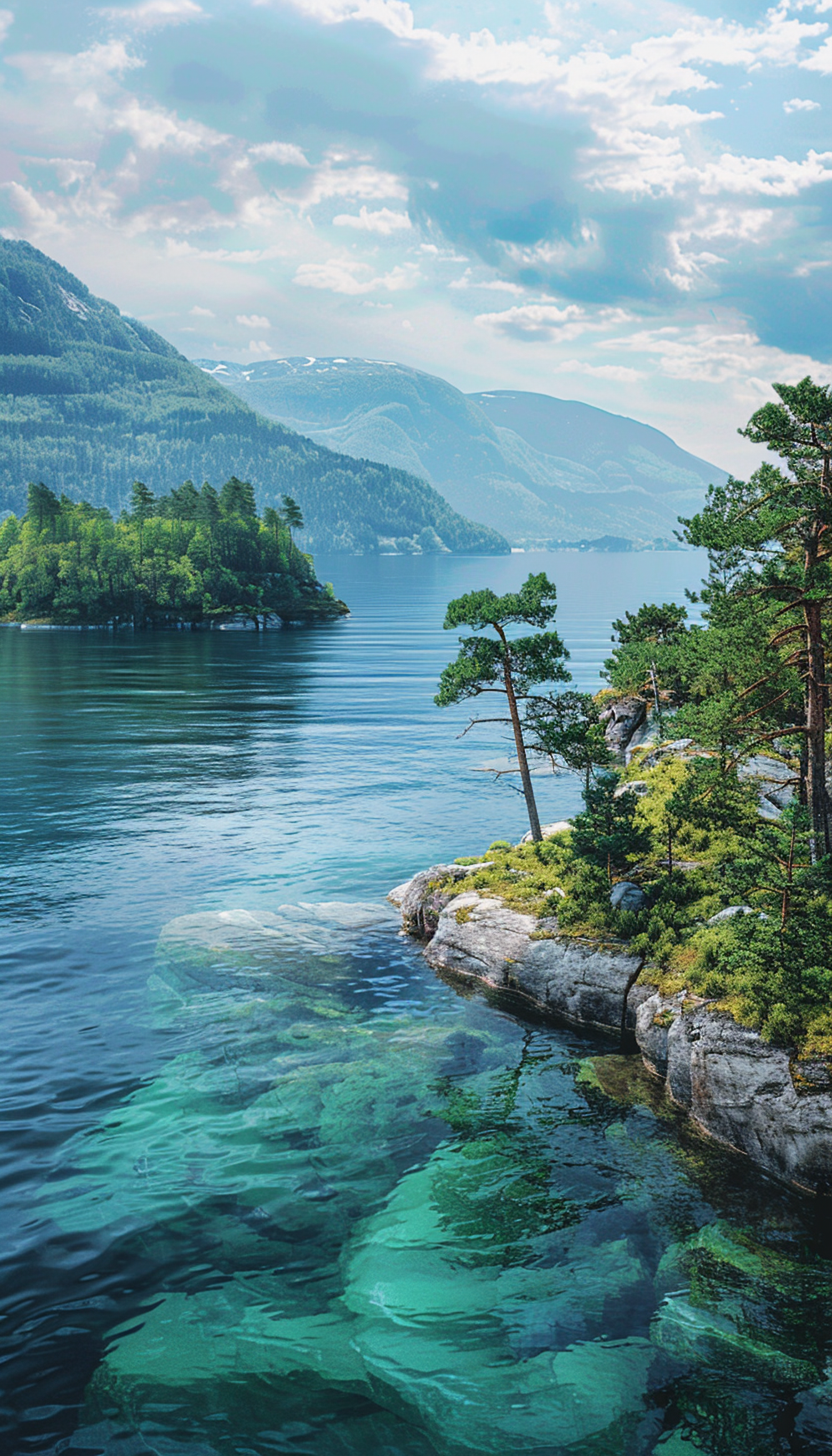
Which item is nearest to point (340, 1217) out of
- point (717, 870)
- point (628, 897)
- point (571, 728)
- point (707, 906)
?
point (628, 897)

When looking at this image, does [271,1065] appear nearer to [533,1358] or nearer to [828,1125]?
[533,1358]

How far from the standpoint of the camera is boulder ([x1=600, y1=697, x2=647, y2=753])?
189 ft

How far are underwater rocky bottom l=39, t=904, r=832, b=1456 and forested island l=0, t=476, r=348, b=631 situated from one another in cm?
15070

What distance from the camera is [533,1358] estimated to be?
12.9 m

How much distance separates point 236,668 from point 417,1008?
84.6 metres

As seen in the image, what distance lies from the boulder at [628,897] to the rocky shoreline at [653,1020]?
1.32m

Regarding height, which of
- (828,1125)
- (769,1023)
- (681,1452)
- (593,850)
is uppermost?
(593,850)

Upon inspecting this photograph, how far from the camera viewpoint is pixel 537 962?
25.6 m

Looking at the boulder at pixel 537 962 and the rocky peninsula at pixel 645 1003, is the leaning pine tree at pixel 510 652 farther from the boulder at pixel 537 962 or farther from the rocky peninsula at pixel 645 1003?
the boulder at pixel 537 962

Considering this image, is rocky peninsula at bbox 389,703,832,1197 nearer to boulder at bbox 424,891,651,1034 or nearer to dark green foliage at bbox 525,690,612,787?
boulder at bbox 424,891,651,1034

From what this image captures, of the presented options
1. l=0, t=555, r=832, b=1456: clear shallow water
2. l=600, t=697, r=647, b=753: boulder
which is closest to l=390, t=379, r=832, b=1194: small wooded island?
l=0, t=555, r=832, b=1456: clear shallow water

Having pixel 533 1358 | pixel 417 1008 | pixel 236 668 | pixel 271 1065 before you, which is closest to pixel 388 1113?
pixel 271 1065

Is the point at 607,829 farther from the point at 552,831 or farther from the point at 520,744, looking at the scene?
the point at 552,831

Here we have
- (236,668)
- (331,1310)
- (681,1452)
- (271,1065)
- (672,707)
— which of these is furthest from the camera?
(236,668)
